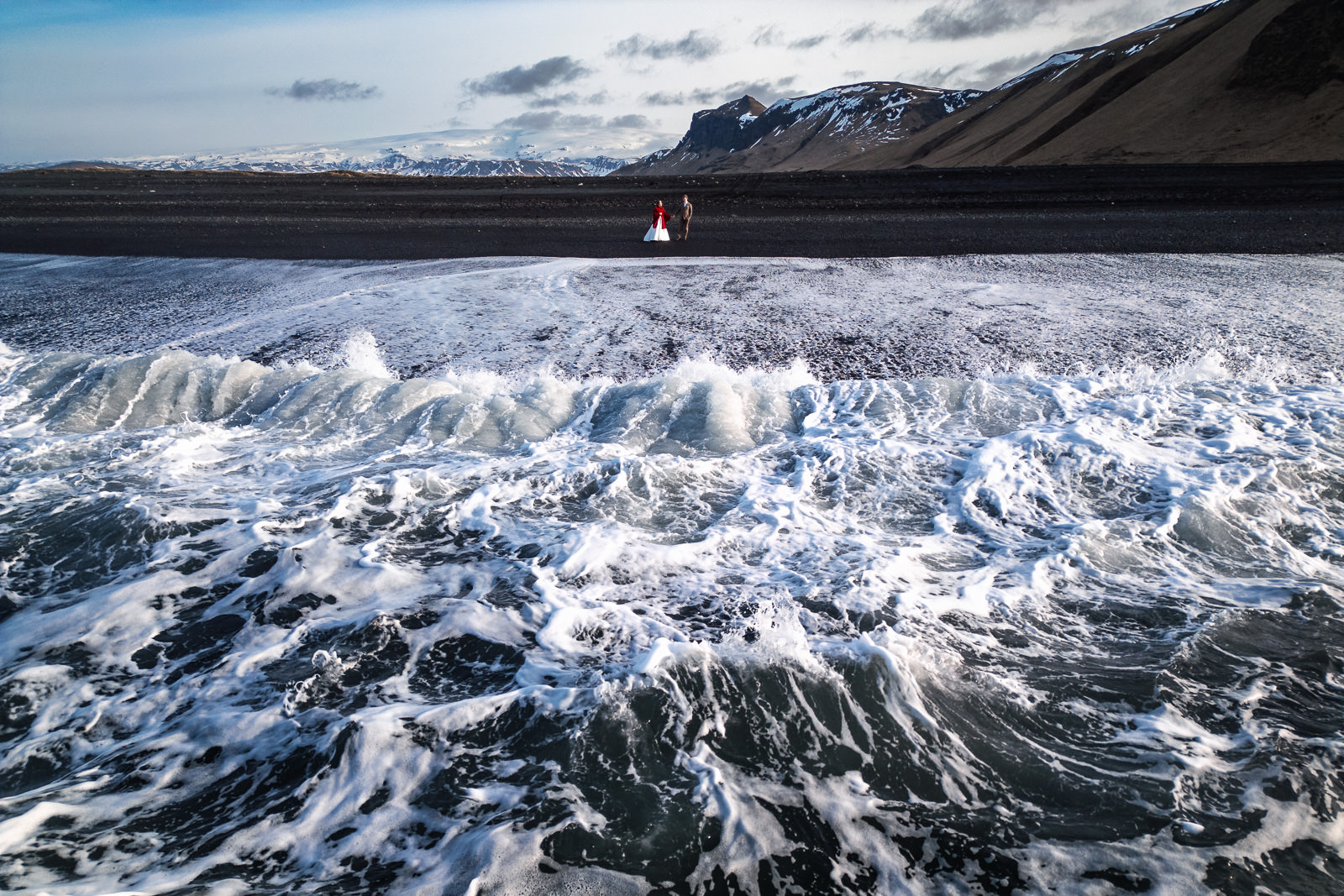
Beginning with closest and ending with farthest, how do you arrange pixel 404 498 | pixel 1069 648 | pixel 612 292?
pixel 1069 648
pixel 404 498
pixel 612 292

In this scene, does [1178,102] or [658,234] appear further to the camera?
[1178,102]

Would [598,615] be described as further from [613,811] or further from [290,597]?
[290,597]

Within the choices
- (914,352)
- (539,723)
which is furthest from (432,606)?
(914,352)

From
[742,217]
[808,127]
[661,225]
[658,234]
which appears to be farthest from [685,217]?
[808,127]

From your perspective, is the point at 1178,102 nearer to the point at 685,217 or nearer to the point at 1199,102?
the point at 1199,102

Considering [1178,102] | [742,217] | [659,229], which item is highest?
[1178,102]

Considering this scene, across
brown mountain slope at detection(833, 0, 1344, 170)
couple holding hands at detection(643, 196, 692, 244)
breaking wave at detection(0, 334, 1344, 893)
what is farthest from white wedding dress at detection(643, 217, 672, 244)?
brown mountain slope at detection(833, 0, 1344, 170)
